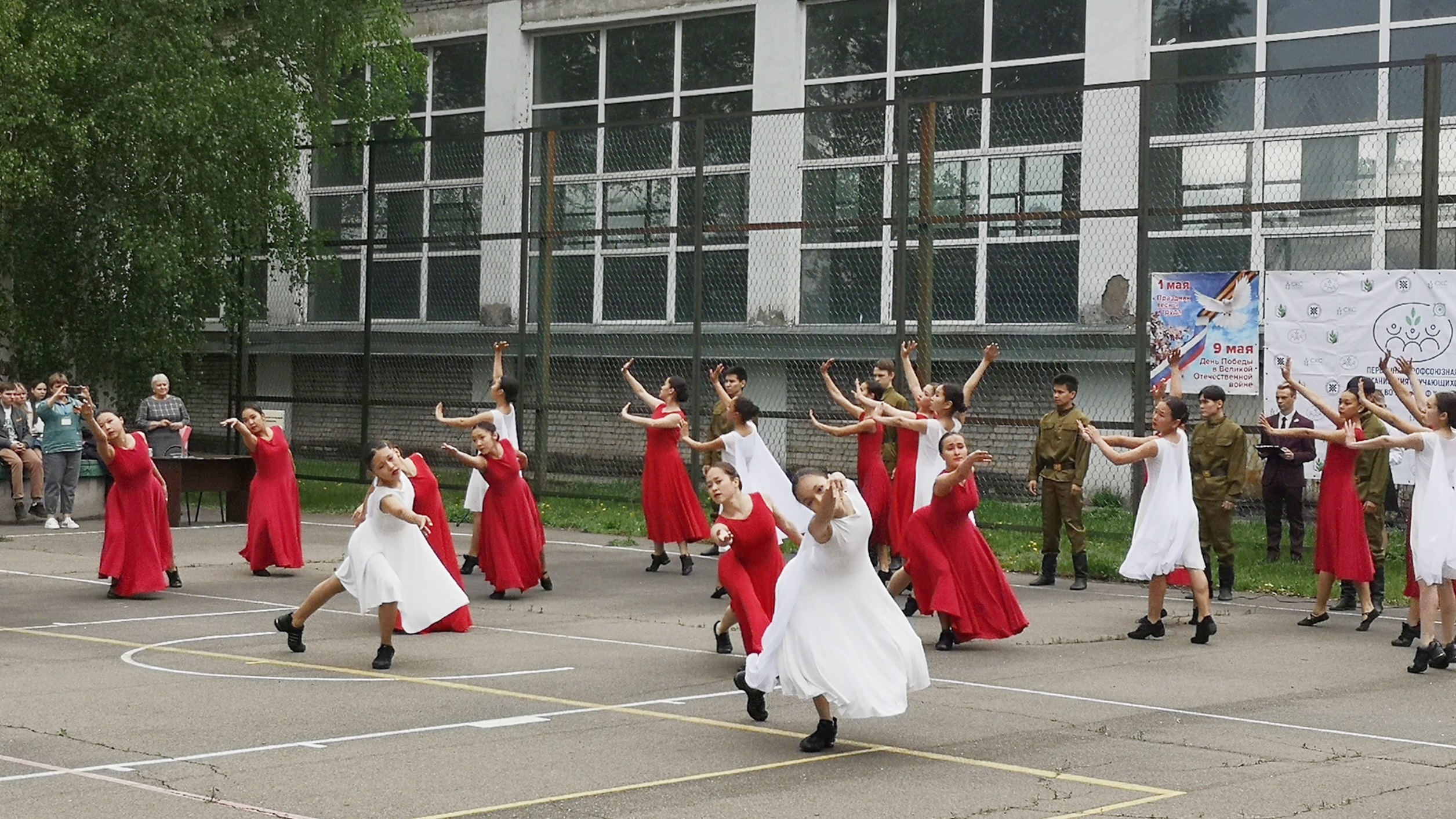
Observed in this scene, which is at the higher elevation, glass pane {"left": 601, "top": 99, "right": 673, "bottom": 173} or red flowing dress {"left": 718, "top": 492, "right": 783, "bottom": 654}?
glass pane {"left": 601, "top": 99, "right": 673, "bottom": 173}

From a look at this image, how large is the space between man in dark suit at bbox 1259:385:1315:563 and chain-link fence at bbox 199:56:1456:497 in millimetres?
1501

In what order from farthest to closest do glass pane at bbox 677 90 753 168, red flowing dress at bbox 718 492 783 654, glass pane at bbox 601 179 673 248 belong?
glass pane at bbox 677 90 753 168
glass pane at bbox 601 179 673 248
red flowing dress at bbox 718 492 783 654

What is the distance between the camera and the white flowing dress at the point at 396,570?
36.8 feet

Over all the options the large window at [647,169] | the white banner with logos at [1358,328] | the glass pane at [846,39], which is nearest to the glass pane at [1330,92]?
the white banner with logos at [1358,328]

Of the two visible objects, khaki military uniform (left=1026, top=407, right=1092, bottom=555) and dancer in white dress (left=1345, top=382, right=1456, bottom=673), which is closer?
dancer in white dress (left=1345, top=382, right=1456, bottom=673)

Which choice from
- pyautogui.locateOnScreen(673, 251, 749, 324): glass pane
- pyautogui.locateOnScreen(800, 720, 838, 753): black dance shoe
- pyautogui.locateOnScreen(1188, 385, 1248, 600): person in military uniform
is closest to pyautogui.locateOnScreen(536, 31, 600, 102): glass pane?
pyautogui.locateOnScreen(673, 251, 749, 324): glass pane

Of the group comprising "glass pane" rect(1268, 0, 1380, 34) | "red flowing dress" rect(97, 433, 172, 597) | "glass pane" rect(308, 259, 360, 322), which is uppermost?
"glass pane" rect(1268, 0, 1380, 34)

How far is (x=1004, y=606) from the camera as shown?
12.4 m

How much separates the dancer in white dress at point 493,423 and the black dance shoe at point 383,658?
163 inches

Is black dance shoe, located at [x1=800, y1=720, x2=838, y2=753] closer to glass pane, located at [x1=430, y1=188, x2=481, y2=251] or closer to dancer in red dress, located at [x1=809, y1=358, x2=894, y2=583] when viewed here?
dancer in red dress, located at [x1=809, y1=358, x2=894, y2=583]

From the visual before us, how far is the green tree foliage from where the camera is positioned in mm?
21531

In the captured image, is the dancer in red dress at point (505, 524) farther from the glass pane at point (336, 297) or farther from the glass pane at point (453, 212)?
the glass pane at point (336, 297)

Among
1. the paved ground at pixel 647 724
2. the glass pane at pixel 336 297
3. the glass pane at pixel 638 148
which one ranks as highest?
the glass pane at pixel 638 148

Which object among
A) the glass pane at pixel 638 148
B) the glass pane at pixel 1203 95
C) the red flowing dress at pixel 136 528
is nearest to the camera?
the red flowing dress at pixel 136 528
